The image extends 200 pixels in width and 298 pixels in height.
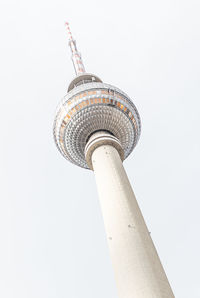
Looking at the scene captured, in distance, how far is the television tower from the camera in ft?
53.6

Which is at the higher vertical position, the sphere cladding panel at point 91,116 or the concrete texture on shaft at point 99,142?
the sphere cladding panel at point 91,116

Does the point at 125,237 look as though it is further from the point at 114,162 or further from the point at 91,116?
the point at 91,116

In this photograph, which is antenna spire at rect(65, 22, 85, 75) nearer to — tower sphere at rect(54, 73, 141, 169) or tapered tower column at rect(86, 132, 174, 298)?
tower sphere at rect(54, 73, 141, 169)

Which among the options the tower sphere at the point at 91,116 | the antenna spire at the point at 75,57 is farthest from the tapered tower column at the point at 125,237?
the antenna spire at the point at 75,57

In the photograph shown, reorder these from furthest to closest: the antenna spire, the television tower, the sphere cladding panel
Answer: the antenna spire
the sphere cladding panel
the television tower

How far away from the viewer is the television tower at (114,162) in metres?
16.3

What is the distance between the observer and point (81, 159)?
3061 centimetres

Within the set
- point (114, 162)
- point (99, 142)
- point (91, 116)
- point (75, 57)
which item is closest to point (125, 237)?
point (114, 162)

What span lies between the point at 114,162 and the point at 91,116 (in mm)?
6799

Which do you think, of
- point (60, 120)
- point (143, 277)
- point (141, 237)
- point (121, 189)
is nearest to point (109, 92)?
point (60, 120)

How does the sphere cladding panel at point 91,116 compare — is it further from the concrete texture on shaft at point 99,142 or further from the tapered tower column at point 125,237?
the tapered tower column at point 125,237

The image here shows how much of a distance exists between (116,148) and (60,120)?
23.6 feet

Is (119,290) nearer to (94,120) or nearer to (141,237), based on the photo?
(141,237)

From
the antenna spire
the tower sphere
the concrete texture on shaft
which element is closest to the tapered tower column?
the concrete texture on shaft
